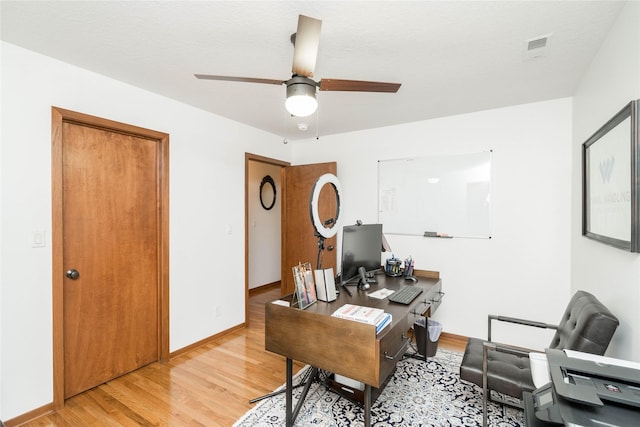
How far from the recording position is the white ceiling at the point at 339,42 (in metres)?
1.47

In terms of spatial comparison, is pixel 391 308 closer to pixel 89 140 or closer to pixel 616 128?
pixel 616 128

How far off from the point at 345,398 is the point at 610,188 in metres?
2.07

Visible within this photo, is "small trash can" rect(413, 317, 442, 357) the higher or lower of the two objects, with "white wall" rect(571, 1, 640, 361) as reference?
lower

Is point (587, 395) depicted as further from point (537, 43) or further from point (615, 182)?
point (537, 43)

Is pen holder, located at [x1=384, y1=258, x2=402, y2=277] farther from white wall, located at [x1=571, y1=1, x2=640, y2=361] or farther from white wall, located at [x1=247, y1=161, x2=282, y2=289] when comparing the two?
white wall, located at [x1=247, y1=161, x2=282, y2=289]

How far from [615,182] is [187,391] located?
311 cm

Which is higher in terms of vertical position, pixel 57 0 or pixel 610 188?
pixel 57 0

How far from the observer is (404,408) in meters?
2.00

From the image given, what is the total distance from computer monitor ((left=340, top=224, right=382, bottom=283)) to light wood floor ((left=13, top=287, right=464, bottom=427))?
1.12 m

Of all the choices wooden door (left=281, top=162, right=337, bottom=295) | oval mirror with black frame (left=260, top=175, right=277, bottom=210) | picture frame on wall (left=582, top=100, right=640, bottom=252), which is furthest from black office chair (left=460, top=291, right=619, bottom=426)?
oval mirror with black frame (left=260, top=175, right=277, bottom=210)

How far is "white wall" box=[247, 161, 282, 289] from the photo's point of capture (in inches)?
190

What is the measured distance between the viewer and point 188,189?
286 cm

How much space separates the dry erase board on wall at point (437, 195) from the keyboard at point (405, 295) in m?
1.23

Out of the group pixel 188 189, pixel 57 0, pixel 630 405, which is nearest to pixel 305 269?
pixel 630 405
